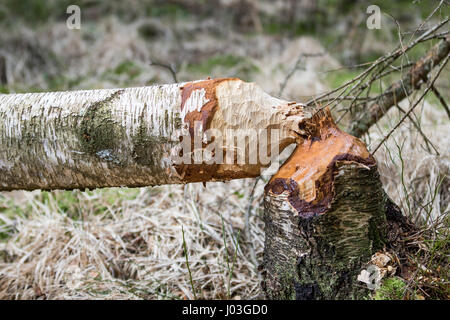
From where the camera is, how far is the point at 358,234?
3.74ft

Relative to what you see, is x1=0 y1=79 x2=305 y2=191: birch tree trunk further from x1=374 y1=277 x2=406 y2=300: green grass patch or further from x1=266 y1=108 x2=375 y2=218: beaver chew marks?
x1=374 y1=277 x2=406 y2=300: green grass patch

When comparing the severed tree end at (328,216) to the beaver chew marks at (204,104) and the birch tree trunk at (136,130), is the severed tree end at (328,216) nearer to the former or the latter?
the birch tree trunk at (136,130)

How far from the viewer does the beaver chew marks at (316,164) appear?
3.68ft

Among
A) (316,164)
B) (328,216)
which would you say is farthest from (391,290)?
(316,164)

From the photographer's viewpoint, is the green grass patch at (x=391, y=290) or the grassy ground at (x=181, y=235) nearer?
the green grass patch at (x=391, y=290)

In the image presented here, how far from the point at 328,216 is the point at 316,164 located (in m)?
0.17

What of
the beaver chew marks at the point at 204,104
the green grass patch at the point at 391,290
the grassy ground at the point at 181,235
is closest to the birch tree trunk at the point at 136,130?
the beaver chew marks at the point at 204,104

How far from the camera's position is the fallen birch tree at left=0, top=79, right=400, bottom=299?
1131 millimetres

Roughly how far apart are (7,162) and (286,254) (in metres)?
1.03

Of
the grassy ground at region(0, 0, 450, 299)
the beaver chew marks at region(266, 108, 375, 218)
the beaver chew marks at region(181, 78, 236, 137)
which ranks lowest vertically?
the grassy ground at region(0, 0, 450, 299)

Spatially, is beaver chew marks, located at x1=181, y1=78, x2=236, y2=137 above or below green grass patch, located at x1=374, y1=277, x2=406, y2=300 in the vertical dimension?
above

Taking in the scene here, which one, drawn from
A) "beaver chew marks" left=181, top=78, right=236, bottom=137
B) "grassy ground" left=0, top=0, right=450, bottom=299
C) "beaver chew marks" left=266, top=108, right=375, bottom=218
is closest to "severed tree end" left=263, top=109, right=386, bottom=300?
"beaver chew marks" left=266, top=108, right=375, bottom=218

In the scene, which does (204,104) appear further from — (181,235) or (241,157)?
(181,235)
